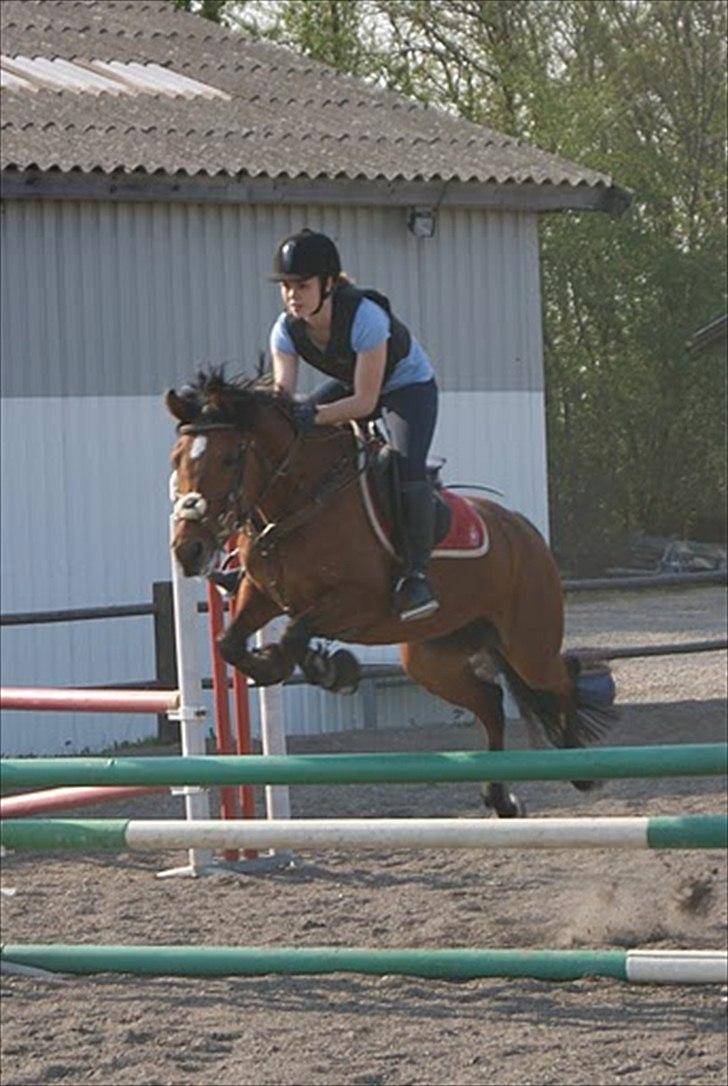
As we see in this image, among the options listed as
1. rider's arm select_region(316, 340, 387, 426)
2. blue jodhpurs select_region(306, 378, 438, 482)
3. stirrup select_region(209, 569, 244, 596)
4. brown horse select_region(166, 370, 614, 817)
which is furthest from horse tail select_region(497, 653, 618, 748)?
rider's arm select_region(316, 340, 387, 426)

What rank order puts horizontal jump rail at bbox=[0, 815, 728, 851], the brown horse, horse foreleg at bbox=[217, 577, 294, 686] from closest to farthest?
horizontal jump rail at bbox=[0, 815, 728, 851] → the brown horse → horse foreleg at bbox=[217, 577, 294, 686]

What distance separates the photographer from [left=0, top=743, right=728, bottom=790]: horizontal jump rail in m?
4.34

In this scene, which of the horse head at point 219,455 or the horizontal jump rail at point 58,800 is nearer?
the horse head at point 219,455

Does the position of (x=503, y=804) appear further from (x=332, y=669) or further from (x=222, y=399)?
(x=222, y=399)

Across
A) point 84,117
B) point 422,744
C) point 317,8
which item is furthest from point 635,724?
point 317,8

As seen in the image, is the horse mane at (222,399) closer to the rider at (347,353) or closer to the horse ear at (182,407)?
the horse ear at (182,407)

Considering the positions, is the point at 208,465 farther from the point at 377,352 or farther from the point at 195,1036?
the point at 195,1036

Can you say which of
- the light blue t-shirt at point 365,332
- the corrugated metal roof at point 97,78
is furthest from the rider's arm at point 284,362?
the corrugated metal roof at point 97,78

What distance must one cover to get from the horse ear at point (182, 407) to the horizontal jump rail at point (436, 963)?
4.38 ft

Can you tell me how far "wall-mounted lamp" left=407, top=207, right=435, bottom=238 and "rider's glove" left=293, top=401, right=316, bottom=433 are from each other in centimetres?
855

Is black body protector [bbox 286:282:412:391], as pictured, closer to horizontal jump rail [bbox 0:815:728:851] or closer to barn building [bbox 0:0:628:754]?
horizontal jump rail [bbox 0:815:728:851]

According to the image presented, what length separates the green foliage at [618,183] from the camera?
29.2 m

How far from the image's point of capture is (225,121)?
47.2 feet

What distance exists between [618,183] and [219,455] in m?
25.6
